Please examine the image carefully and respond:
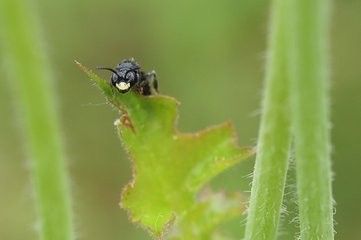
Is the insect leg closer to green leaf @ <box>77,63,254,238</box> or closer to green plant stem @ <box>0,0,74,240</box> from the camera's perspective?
green leaf @ <box>77,63,254,238</box>

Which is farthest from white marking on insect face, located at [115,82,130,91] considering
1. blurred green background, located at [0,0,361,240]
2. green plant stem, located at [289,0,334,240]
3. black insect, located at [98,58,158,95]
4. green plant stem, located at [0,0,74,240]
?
blurred green background, located at [0,0,361,240]

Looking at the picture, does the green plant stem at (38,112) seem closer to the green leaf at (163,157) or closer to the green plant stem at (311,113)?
the green leaf at (163,157)

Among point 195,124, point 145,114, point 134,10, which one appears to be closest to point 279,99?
point 145,114

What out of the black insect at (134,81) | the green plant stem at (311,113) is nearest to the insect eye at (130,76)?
the black insect at (134,81)

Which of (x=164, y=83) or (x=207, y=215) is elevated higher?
(x=164, y=83)

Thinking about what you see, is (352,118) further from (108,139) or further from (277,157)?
(277,157)

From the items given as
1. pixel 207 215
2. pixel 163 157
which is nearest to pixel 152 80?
pixel 163 157

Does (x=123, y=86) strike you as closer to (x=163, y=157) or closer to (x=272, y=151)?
(x=163, y=157)

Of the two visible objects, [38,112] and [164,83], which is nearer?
[38,112]
